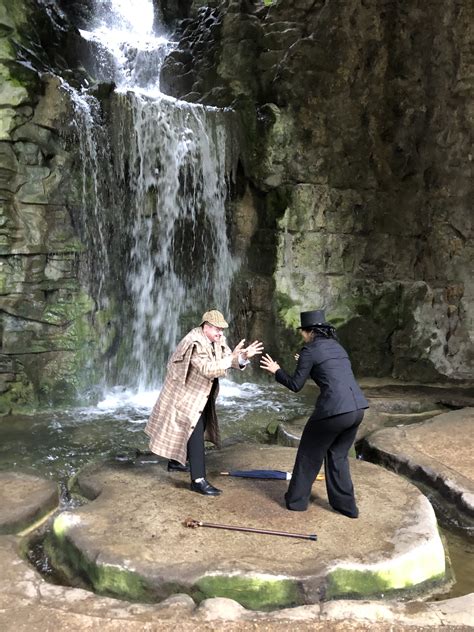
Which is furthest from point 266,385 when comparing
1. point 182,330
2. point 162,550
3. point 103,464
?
point 162,550

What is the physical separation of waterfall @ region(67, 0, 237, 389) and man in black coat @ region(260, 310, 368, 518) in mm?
5510

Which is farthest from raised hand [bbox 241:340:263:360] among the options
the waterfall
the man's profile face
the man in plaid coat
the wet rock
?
the waterfall

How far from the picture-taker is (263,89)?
35.4 ft

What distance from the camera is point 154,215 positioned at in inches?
380

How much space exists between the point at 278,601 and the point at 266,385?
646 cm

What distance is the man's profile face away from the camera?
4.67m

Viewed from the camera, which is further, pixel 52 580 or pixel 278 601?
pixel 52 580

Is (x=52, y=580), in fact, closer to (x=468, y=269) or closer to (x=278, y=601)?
(x=278, y=601)

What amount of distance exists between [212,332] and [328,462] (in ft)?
4.41

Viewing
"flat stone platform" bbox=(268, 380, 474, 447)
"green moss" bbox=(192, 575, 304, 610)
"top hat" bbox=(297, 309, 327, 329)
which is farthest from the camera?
"flat stone platform" bbox=(268, 380, 474, 447)

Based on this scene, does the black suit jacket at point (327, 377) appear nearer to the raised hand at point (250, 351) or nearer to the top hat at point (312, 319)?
the top hat at point (312, 319)

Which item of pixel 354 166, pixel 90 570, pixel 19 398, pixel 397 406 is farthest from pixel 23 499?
pixel 354 166

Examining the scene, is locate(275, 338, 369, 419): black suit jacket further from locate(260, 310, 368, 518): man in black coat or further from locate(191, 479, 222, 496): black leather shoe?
locate(191, 479, 222, 496): black leather shoe

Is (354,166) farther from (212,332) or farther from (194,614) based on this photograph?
(194,614)
